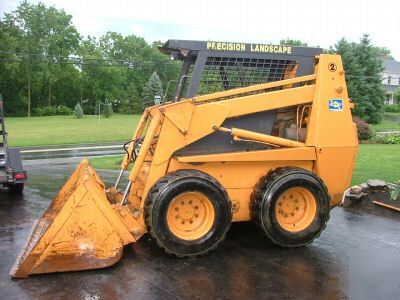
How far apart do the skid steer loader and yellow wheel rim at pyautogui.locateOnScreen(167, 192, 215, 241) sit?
1 cm

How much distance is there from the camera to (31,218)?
7879mm

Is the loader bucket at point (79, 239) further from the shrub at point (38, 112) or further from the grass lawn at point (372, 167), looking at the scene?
the shrub at point (38, 112)

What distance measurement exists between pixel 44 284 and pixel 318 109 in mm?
3972

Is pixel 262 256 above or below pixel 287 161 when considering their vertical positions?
below

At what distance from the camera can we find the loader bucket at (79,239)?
16.5ft

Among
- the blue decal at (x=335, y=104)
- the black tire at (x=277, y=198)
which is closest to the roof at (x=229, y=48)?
the blue decal at (x=335, y=104)

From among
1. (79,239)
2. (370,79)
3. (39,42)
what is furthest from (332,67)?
(39,42)

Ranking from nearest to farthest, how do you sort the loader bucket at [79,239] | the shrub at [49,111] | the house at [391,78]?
the loader bucket at [79,239] → the shrub at [49,111] → the house at [391,78]

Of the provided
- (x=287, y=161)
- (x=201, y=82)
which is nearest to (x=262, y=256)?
(x=287, y=161)

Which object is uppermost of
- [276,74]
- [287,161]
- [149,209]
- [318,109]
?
[276,74]

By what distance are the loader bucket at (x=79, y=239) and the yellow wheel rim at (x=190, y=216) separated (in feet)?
2.01

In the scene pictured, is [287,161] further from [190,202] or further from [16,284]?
[16,284]

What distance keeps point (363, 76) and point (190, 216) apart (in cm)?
3631

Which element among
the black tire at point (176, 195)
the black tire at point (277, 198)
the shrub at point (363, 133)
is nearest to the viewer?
the black tire at point (176, 195)
